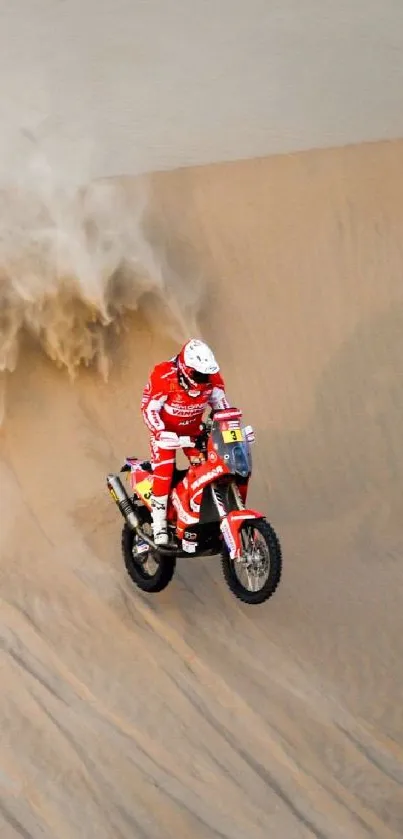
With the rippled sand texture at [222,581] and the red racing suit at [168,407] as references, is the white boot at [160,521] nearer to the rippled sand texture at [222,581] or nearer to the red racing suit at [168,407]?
the red racing suit at [168,407]

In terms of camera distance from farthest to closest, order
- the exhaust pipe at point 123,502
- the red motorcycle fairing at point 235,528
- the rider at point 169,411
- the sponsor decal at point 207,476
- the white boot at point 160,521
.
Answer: the exhaust pipe at point 123,502, the white boot at point 160,521, the rider at point 169,411, the sponsor decal at point 207,476, the red motorcycle fairing at point 235,528

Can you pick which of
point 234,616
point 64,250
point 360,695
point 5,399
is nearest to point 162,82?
point 64,250

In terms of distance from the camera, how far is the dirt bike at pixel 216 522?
6.12m

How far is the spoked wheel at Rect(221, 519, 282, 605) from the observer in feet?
19.5

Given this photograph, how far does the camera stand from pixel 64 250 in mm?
10086

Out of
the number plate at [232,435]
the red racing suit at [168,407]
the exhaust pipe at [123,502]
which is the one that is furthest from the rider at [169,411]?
the number plate at [232,435]

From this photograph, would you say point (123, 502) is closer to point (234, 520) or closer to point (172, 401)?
point (172, 401)

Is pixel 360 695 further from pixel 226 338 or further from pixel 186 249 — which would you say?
pixel 186 249

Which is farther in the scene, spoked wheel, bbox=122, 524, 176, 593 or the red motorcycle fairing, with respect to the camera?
spoked wheel, bbox=122, 524, 176, 593

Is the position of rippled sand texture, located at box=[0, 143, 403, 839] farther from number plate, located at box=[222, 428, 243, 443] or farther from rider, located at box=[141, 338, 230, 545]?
number plate, located at box=[222, 428, 243, 443]

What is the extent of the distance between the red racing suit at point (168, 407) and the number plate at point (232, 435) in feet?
1.66

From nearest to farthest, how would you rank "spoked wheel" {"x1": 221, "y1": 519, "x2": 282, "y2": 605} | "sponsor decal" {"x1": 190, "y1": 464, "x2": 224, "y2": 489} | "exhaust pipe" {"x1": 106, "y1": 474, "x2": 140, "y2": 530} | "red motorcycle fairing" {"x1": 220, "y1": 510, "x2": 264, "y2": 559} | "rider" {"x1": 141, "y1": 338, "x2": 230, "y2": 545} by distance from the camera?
"spoked wheel" {"x1": 221, "y1": 519, "x2": 282, "y2": 605}, "red motorcycle fairing" {"x1": 220, "y1": 510, "x2": 264, "y2": 559}, "sponsor decal" {"x1": 190, "y1": 464, "x2": 224, "y2": 489}, "rider" {"x1": 141, "y1": 338, "x2": 230, "y2": 545}, "exhaust pipe" {"x1": 106, "y1": 474, "x2": 140, "y2": 530}

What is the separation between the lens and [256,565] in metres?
6.21

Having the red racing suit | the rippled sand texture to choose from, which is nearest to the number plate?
the red racing suit
